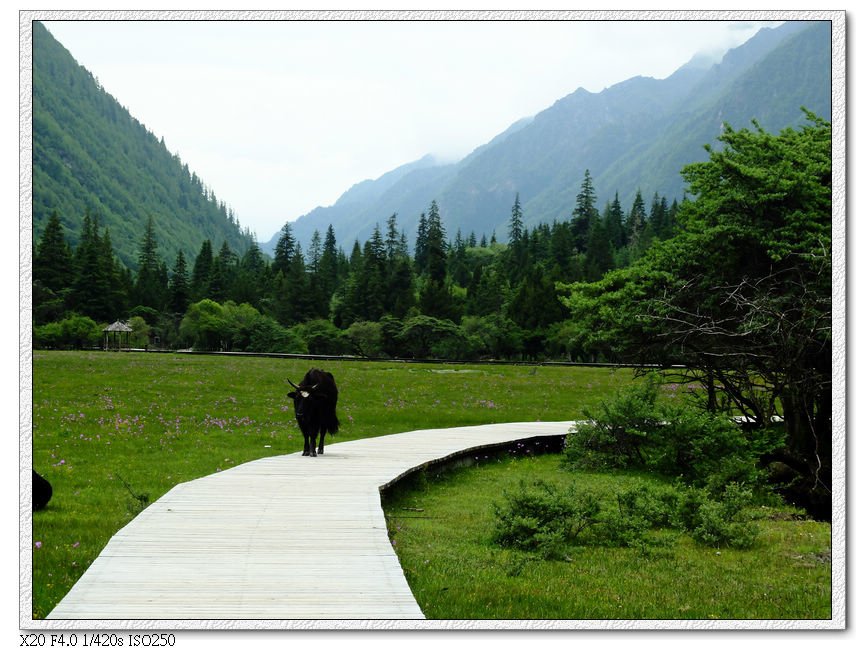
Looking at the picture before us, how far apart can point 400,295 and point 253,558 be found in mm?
83663

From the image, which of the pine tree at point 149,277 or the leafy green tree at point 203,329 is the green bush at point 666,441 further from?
the leafy green tree at point 203,329

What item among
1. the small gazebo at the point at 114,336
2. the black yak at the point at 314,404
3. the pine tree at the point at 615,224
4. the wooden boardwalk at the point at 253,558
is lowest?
the wooden boardwalk at the point at 253,558

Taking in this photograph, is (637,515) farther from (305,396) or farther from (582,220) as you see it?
(582,220)

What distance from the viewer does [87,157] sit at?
45.6 feet

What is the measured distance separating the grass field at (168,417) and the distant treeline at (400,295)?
430 inches

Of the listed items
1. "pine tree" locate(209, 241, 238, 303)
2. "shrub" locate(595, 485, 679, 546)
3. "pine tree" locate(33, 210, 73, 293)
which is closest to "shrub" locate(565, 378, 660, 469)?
"shrub" locate(595, 485, 679, 546)

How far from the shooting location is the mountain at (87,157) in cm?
918

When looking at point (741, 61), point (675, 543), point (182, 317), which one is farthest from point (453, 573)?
point (182, 317)

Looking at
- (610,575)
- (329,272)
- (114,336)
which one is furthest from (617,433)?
(329,272)

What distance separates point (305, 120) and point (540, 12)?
4.02m

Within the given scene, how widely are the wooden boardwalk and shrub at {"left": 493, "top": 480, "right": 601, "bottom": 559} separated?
1.85 m

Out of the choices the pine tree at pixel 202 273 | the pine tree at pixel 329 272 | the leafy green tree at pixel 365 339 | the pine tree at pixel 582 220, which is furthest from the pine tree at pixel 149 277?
the pine tree at pixel 582 220
